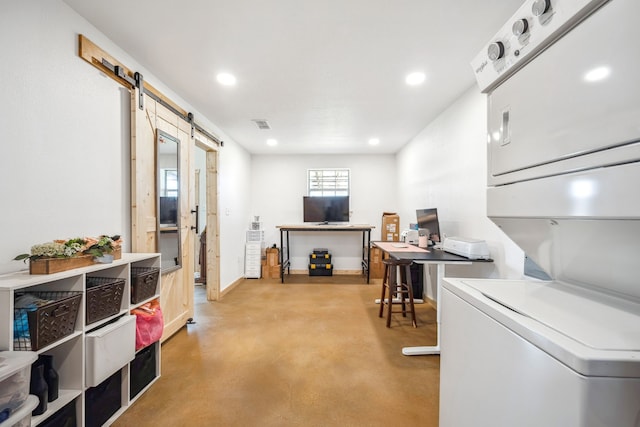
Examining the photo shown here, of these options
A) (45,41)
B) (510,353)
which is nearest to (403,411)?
(510,353)

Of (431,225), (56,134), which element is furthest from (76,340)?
(431,225)

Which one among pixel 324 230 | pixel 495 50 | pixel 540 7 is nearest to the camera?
pixel 540 7

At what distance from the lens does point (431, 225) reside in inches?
131

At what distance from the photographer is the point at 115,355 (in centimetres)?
159

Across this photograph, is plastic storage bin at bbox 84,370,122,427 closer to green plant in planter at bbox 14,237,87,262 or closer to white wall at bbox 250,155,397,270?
green plant in planter at bbox 14,237,87,262

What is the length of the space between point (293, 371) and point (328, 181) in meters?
4.18

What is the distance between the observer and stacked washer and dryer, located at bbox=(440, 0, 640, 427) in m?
0.54

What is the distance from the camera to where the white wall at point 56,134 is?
1389mm

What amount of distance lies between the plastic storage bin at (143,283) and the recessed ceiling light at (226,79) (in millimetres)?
1805

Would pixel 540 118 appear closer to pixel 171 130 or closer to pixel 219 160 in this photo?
pixel 171 130

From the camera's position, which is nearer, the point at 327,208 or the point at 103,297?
the point at 103,297

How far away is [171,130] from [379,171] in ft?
13.5

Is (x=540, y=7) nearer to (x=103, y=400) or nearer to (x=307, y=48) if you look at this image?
(x=307, y=48)

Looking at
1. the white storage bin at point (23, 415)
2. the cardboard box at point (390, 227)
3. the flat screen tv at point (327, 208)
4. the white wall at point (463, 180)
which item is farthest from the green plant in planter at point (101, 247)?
the cardboard box at point (390, 227)
